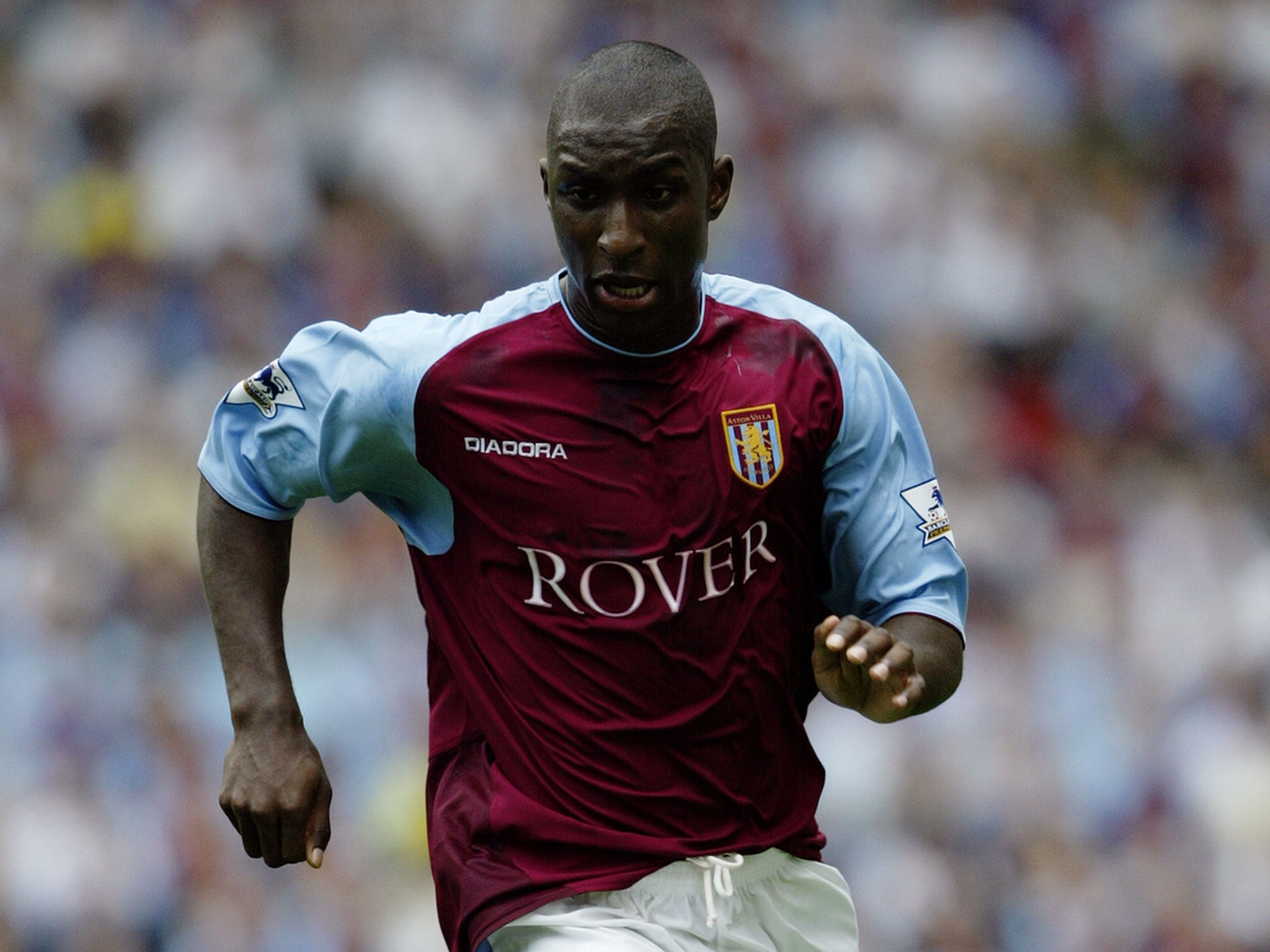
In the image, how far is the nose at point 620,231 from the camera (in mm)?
3951

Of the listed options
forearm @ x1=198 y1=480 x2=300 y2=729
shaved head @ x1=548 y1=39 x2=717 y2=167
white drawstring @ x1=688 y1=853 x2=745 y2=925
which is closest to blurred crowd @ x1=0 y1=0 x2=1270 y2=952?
forearm @ x1=198 y1=480 x2=300 y2=729

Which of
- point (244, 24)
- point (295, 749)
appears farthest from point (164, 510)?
point (295, 749)

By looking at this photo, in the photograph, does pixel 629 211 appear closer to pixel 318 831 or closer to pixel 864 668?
pixel 864 668

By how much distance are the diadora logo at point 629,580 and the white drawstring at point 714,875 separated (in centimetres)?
49

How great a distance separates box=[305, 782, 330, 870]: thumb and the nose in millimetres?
1200

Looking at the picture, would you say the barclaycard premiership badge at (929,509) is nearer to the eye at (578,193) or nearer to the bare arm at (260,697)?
the eye at (578,193)

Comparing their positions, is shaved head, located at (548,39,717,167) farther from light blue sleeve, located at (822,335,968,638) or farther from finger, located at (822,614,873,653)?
finger, located at (822,614,873,653)

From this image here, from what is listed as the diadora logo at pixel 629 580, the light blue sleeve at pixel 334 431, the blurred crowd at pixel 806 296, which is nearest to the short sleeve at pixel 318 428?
the light blue sleeve at pixel 334 431

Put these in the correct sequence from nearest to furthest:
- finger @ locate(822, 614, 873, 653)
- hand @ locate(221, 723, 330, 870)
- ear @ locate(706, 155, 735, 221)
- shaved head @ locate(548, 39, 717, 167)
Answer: finger @ locate(822, 614, 873, 653) < shaved head @ locate(548, 39, 717, 167) < hand @ locate(221, 723, 330, 870) < ear @ locate(706, 155, 735, 221)

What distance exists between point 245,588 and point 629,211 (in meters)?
1.13

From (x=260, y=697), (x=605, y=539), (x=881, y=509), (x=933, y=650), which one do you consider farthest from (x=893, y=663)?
(x=260, y=697)

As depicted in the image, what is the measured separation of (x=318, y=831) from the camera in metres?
4.11

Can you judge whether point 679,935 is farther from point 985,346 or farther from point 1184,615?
point 985,346

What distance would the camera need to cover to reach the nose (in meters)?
3.95
